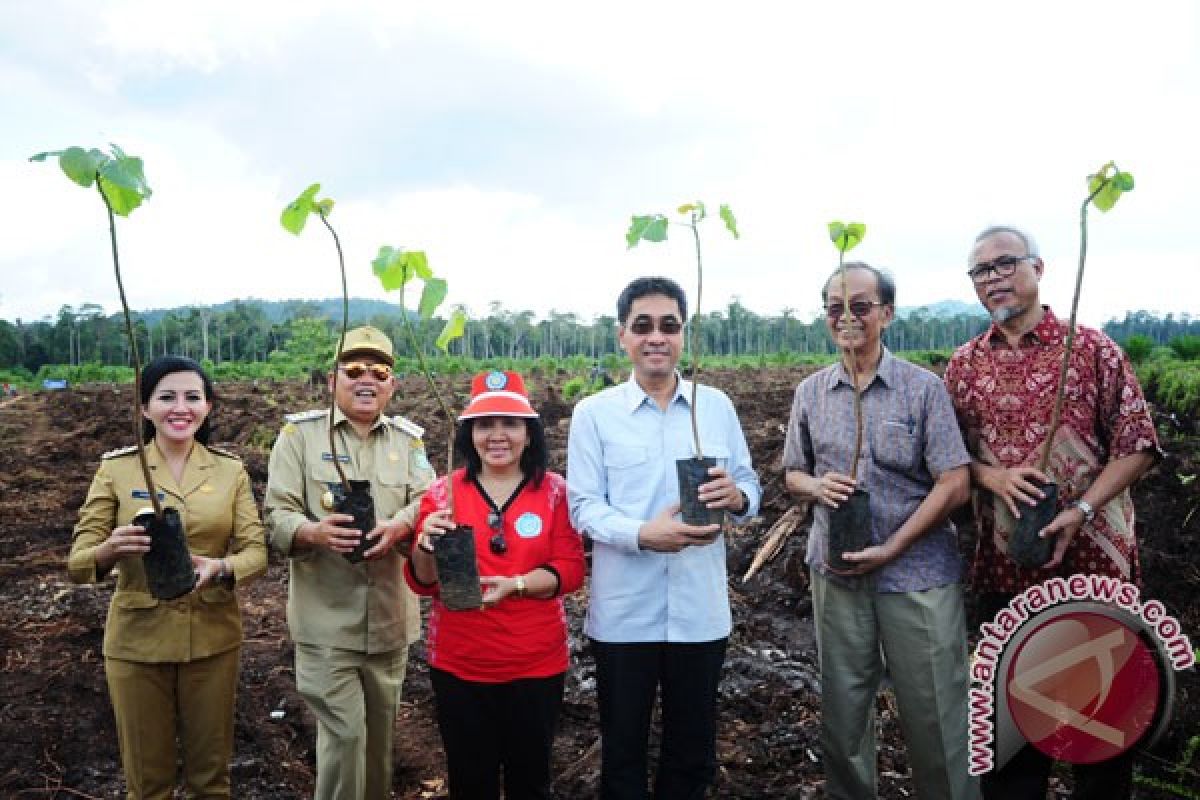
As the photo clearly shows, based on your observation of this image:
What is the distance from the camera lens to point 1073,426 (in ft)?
8.32

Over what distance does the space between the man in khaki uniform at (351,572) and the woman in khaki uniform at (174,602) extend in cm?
19

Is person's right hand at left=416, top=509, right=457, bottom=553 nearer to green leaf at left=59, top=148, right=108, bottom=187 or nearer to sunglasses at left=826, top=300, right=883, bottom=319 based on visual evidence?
green leaf at left=59, top=148, right=108, bottom=187

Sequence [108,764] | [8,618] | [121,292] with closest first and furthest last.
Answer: [121,292] < [108,764] < [8,618]

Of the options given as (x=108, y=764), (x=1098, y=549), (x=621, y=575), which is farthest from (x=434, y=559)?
(x=108, y=764)

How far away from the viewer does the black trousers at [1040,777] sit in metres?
2.55

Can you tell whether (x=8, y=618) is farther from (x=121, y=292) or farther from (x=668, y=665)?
(x=668, y=665)

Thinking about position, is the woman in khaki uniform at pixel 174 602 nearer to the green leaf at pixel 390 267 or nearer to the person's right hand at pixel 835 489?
the green leaf at pixel 390 267

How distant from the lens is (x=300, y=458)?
275 cm

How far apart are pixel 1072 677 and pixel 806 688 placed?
172cm

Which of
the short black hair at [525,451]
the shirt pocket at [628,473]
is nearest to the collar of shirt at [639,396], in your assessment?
the shirt pocket at [628,473]

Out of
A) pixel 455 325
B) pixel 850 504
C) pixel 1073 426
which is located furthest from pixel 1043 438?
pixel 455 325

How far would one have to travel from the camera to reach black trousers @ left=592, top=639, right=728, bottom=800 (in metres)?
2.44

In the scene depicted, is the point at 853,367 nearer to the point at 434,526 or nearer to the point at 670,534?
the point at 670,534

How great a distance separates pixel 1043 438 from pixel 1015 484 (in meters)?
0.23
